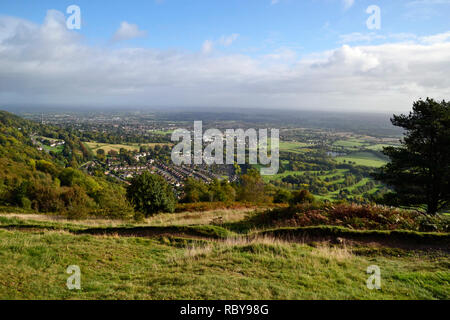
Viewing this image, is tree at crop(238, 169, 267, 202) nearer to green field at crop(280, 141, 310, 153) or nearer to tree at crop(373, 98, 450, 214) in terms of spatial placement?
tree at crop(373, 98, 450, 214)

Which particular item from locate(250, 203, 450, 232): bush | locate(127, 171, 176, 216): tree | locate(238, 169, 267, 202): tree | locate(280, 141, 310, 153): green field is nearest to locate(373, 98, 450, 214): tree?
locate(250, 203, 450, 232): bush

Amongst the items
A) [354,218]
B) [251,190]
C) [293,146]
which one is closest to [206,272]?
[354,218]

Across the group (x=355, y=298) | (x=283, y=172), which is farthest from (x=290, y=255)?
(x=283, y=172)

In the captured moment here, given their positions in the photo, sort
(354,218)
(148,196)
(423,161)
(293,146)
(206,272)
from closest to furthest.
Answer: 1. (206,272)
2. (354,218)
3. (423,161)
4. (148,196)
5. (293,146)

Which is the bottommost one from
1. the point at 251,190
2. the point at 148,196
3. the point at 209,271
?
the point at 251,190

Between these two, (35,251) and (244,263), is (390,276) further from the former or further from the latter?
(35,251)

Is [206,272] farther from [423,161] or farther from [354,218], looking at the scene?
[423,161]
